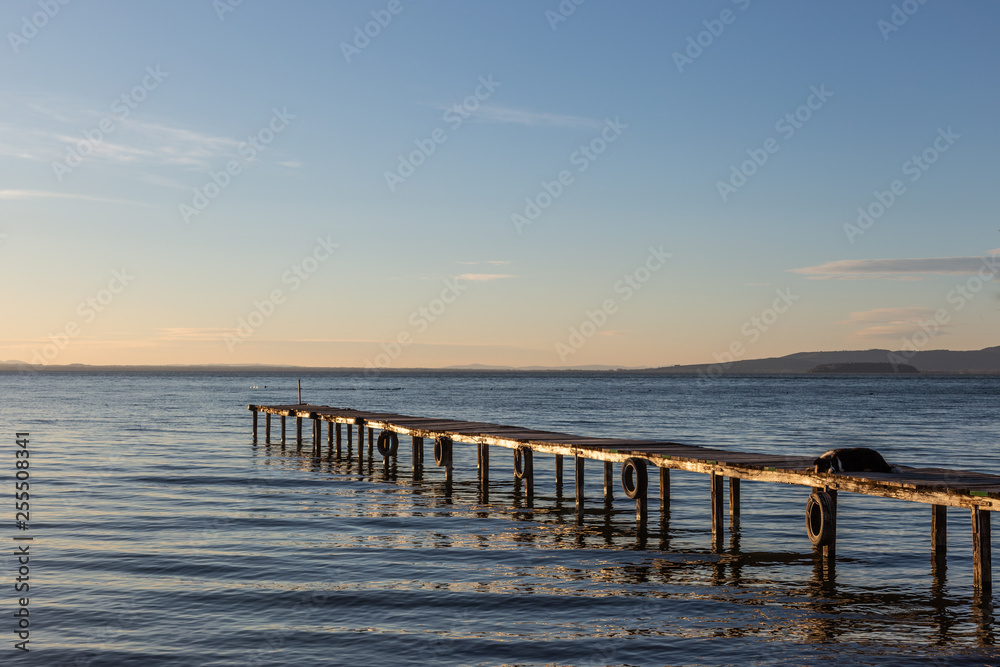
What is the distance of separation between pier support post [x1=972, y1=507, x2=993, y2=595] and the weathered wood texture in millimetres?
317

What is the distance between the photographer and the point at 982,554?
13047 mm

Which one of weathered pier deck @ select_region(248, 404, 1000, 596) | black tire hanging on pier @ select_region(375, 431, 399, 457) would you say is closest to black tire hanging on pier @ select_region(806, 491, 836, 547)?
weathered pier deck @ select_region(248, 404, 1000, 596)

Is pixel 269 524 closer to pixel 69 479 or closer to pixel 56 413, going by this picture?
pixel 69 479

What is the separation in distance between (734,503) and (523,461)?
7.08m

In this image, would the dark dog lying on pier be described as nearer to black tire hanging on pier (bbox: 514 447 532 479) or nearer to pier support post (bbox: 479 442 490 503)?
black tire hanging on pier (bbox: 514 447 532 479)

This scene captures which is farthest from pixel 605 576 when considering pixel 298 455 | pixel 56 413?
pixel 56 413

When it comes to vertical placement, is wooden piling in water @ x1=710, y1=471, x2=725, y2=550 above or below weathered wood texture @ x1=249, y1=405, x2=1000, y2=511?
below

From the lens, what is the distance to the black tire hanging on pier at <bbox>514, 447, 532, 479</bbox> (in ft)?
77.2

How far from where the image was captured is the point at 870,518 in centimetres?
2034

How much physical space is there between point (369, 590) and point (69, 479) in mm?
16556

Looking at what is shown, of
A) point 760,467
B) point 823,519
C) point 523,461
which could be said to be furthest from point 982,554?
point 523,461

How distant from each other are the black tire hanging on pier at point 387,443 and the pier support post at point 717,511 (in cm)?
1556

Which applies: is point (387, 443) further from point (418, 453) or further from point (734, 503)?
point (734, 503)

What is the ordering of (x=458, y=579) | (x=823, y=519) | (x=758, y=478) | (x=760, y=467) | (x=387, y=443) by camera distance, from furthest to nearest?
(x=387, y=443) < (x=758, y=478) < (x=760, y=467) < (x=823, y=519) < (x=458, y=579)
